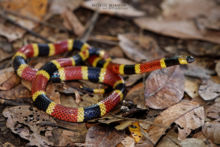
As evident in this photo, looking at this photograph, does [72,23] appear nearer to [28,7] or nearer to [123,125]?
[28,7]

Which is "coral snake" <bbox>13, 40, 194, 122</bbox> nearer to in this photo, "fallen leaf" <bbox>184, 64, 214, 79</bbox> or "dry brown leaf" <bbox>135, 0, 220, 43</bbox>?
"fallen leaf" <bbox>184, 64, 214, 79</bbox>

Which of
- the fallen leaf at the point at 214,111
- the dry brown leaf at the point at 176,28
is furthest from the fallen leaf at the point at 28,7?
the fallen leaf at the point at 214,111

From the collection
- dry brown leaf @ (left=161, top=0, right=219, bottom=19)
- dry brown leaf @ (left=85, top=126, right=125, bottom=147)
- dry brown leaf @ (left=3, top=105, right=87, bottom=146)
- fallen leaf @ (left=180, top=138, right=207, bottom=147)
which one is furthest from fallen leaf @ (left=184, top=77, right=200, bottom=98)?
dry brown leaf @ (left=161, top=0, right=219, bottom=19)

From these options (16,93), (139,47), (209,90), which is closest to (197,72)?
(209,90)

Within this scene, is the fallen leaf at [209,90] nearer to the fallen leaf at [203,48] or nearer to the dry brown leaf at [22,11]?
the fallen leaf at [203,48]

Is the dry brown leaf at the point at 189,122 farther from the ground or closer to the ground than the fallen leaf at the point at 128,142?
farther from the ground
